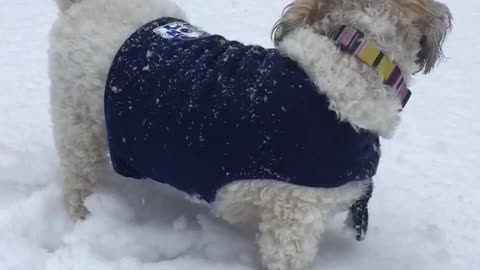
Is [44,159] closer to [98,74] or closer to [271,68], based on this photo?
[98,74]

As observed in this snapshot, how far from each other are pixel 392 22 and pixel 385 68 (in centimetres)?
19

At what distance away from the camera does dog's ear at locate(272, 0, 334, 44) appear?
302cm

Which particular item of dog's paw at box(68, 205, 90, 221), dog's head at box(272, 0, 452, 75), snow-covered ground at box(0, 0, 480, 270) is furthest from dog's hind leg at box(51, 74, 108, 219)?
dog's head at box(272, 0, 452, 75)

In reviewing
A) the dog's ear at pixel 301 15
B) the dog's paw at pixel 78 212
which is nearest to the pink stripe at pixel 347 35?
the dog's ear at pixel 301 15

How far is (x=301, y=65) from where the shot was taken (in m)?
3.04

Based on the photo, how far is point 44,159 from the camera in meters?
4.25

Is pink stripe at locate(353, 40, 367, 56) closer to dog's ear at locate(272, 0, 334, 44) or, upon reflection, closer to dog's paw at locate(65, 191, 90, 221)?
dog's ear at locate(272, 0, 334, 44)

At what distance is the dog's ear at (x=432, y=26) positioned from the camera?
301 cm

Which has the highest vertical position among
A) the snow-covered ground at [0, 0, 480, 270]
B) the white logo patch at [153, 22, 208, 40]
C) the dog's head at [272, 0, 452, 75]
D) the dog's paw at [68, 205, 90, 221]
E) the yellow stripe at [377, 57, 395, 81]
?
the dog's head at [272, 0, 452, 75]

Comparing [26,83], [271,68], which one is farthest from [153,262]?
[26,83]

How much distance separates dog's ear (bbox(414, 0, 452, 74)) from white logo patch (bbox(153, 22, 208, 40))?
1055 mm

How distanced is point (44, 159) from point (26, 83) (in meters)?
1.38

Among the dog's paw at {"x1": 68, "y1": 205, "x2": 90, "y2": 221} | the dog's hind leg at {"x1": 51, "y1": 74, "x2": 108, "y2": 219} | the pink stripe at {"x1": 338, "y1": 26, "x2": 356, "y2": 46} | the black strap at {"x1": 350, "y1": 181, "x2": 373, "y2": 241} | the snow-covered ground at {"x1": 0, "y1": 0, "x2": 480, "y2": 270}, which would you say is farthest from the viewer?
the dog's paw at {"x1": 68, "y1": 205, "x2": 90, "y2": 221}

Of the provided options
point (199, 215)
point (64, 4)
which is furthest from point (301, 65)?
point (64, 4)
